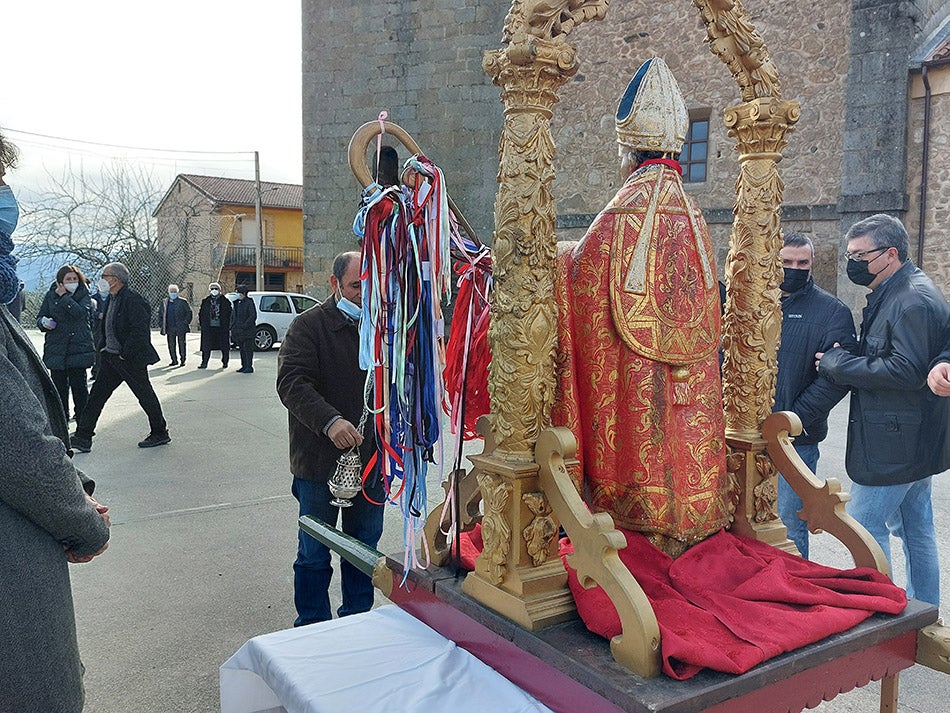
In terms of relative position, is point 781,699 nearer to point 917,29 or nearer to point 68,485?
point 68,485

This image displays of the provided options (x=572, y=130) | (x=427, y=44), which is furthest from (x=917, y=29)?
(x=427, y=44)

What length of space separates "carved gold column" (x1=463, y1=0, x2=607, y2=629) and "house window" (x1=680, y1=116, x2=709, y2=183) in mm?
11224

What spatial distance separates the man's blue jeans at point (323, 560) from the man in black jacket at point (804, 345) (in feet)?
6.10

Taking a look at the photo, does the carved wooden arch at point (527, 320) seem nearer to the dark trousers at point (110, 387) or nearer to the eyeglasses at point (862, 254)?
the eyeglasses at point (862, 254)

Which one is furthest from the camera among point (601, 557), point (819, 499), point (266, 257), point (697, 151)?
point (266, 257)

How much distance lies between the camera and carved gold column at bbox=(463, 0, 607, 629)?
66.4 inches

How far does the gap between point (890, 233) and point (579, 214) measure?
34.4 ft

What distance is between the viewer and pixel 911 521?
10.7ft

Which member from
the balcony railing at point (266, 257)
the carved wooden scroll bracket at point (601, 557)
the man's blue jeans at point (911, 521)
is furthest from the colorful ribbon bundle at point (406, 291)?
the balcony railing at point (266, 257)

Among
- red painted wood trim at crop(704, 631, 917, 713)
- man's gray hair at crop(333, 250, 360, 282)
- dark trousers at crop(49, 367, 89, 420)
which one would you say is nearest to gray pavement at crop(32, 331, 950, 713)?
dark trousers at crop(49, 367, 89, 420)

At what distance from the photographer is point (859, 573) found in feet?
5.99

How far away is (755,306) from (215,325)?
12980 millimetres

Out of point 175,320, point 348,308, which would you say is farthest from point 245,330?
point 348,308

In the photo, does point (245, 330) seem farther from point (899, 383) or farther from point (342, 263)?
point (899, 383)
